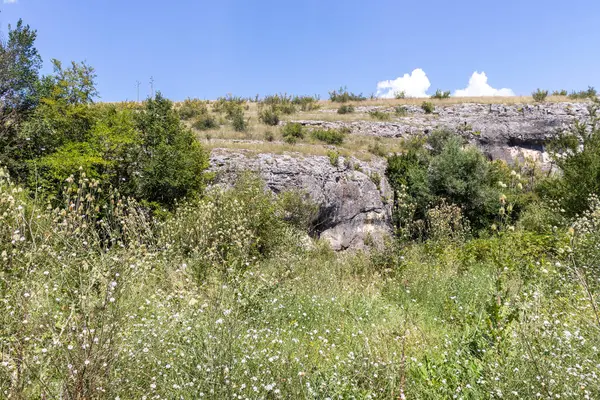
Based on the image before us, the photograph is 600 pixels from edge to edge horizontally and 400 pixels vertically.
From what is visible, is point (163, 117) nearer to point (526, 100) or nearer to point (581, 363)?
point (581, 363)

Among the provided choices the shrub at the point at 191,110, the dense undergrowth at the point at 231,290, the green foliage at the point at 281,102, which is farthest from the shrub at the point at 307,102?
the dense undergrowth at the point at 231,290

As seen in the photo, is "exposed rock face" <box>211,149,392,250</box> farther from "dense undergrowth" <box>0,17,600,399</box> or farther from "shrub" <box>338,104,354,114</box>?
"shrub" <box>338,104,354,114</box>

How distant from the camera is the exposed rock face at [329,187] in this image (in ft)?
46.1

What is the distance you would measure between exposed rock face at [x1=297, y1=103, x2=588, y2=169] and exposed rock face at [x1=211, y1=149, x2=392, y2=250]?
10766 mm

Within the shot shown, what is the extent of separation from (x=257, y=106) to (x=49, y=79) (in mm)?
21825

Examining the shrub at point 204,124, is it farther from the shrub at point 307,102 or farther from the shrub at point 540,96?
the shrub at point 540,96

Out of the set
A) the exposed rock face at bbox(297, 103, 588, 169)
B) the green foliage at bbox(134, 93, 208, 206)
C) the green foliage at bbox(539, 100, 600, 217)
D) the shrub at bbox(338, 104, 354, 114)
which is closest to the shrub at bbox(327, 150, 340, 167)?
the green foliage at bbox(134, 93, 208, 206)

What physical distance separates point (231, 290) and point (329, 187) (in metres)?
11.6

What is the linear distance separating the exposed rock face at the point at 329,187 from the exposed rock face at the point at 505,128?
35.3 ft

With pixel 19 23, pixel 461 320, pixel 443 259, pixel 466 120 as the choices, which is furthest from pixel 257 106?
pixel 461 320

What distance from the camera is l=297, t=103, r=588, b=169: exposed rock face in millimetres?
25922

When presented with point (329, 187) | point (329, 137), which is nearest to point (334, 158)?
point (329, 187)

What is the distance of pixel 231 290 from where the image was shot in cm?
346

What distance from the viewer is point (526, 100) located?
1258 inches
